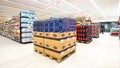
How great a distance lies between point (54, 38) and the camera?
3.37m

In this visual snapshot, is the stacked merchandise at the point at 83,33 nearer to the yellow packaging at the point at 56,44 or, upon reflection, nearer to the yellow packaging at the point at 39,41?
the yellow packaging at the point at 56,44

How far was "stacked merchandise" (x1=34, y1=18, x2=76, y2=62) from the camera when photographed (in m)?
3.28

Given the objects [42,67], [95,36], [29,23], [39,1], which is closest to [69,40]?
[42,67]

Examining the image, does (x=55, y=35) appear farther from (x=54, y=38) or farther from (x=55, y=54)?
(x=55, y=54)

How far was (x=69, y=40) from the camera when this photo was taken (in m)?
3.85

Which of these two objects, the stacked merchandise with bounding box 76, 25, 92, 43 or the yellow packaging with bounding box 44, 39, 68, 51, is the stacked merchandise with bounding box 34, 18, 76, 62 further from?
the stacked merchandise with bounding box 76, 25, 92, 43

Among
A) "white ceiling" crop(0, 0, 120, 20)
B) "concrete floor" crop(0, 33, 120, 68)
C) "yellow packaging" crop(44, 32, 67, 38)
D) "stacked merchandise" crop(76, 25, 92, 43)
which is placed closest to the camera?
"concrete floor" crop(0, 33, 120, 68)

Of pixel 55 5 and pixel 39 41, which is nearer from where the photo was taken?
pixel 39 41

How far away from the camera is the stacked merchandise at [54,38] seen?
3.28 meters

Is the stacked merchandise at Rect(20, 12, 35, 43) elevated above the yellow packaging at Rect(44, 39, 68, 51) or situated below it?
above

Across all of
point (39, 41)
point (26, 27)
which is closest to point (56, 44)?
point (39, 41)

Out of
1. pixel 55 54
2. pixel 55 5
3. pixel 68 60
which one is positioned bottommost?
pixel 68 60

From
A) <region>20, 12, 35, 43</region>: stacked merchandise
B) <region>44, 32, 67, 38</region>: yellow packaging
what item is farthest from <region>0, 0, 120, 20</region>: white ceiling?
<region>44, 32, 67, 38</region>: yellow packaging

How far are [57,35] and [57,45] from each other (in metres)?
0.35
